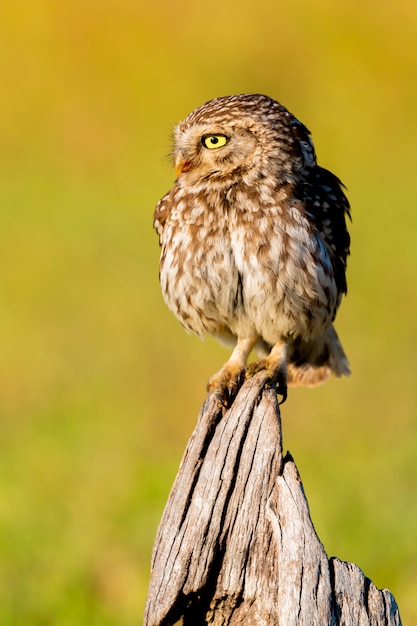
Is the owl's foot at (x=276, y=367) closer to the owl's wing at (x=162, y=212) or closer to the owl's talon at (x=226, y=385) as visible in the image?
the owl's talon at (x=226, y=385)

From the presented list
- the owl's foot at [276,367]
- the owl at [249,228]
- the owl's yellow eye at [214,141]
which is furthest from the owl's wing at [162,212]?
the owl's foot at [276,367]

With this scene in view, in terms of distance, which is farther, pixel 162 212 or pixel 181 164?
pixel 162 212

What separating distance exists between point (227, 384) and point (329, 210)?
910 millimetres

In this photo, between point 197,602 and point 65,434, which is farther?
point 65,434

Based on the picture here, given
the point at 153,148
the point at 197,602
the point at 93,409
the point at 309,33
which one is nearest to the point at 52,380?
the point at 93,409

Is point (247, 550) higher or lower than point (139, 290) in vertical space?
lower

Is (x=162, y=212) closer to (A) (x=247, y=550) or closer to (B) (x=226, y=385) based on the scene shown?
(B) (x=226, y=385)

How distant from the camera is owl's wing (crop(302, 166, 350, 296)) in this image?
472cm

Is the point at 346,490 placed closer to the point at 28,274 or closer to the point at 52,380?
the point at 52,380

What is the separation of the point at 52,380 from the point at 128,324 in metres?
1.16

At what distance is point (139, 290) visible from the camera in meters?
9.73

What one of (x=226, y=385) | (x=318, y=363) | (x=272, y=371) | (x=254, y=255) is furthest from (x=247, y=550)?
(x=318, y=363)

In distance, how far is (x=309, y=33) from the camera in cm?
1491

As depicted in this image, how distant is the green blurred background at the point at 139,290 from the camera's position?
592 centimetres
